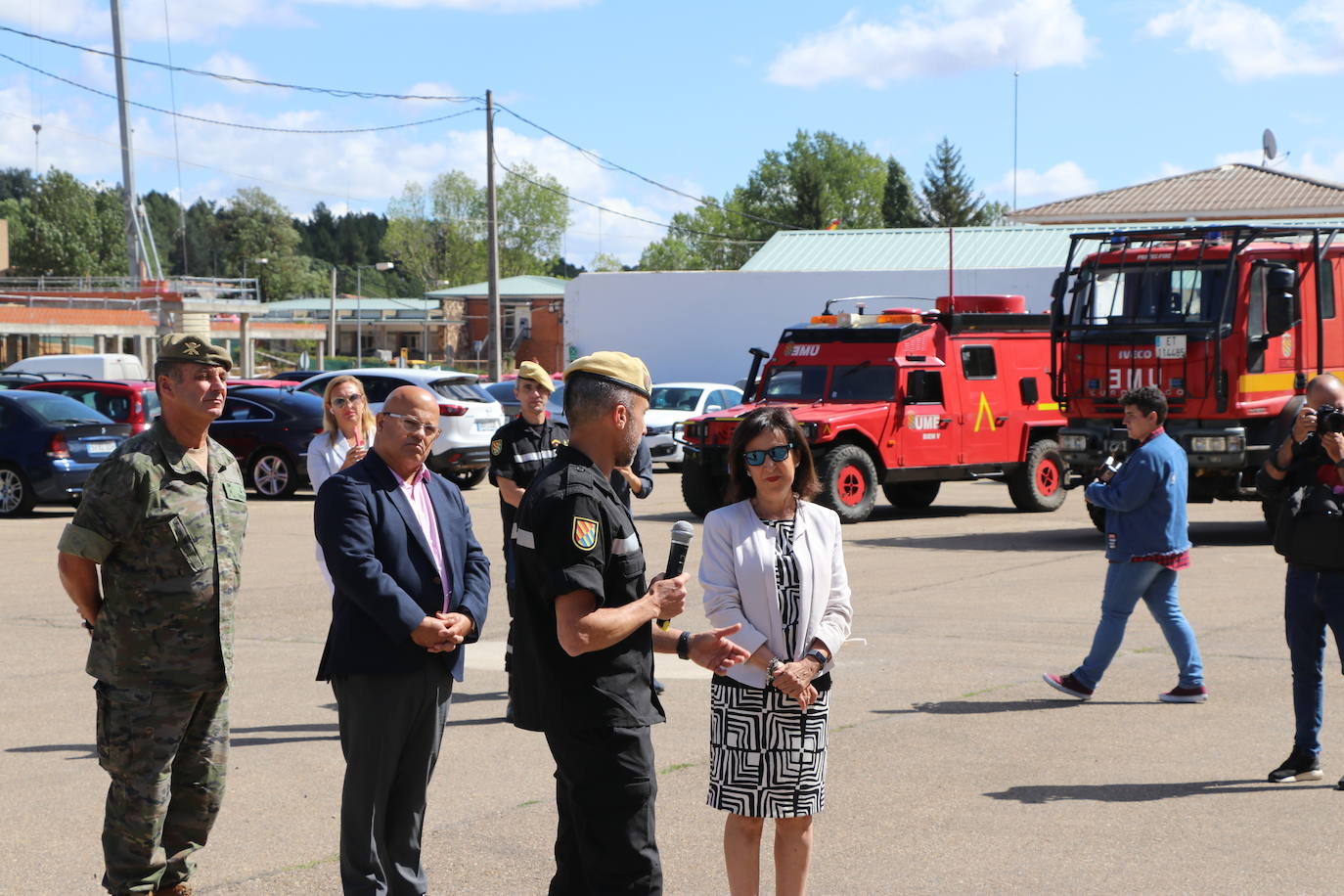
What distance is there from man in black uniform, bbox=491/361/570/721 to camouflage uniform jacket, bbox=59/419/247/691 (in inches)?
118

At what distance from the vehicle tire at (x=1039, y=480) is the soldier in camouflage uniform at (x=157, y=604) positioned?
15.9 m

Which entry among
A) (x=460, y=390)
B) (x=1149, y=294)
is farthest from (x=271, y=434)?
(x=1149, y=294)

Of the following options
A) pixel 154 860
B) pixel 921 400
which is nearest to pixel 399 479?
pixel 154 860

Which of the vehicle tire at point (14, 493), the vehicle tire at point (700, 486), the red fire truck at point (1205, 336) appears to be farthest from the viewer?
the vehicle tire at point (14, 493)

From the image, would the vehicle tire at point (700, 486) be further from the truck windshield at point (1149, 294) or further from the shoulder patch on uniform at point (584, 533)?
the shoulder patch on uniform at point (584, 533)

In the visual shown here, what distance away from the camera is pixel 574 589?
12.2 feet

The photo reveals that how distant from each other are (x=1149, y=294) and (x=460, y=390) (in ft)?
34.8

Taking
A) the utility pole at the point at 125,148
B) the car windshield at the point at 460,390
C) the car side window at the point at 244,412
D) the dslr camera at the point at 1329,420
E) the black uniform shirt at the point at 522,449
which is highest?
the utility pole at the point at 125,148

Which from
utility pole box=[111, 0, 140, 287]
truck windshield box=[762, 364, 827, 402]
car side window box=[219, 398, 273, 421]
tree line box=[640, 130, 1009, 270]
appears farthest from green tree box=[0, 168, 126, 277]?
truck windshield box=[762, 364, 827, 402]

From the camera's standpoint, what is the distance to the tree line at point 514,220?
351 ft

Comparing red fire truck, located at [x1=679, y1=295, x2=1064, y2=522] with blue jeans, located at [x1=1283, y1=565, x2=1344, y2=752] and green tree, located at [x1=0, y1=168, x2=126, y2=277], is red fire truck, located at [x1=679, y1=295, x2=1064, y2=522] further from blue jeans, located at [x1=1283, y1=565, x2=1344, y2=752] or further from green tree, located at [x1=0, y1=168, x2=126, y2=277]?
green tree, located at [x1=0, y1=168, x2=126, y2=277]

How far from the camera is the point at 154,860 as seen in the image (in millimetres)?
4695

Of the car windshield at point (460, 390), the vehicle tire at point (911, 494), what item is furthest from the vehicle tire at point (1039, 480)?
the car windshield at point (460, 390)

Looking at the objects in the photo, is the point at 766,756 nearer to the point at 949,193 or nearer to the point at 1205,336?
the point at 1205,336
